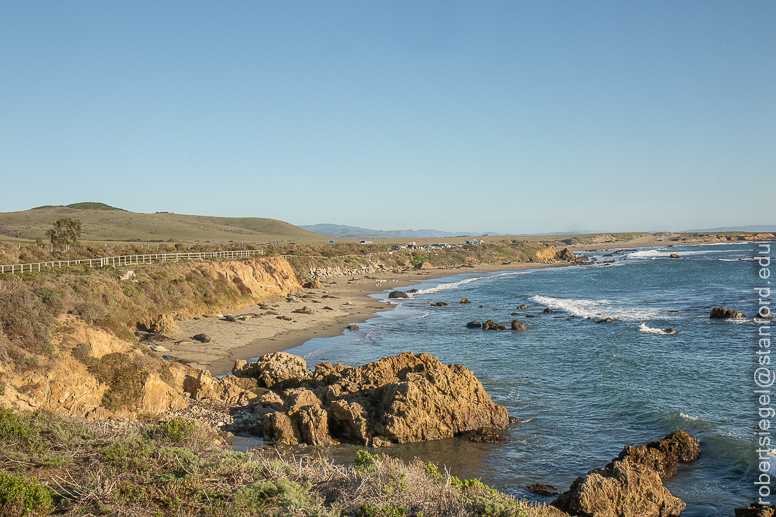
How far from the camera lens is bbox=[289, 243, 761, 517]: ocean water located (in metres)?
13.3

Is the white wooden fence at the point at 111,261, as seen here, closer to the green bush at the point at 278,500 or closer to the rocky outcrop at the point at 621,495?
the green bush at the point at 278,500

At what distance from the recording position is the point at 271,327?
32.4 m

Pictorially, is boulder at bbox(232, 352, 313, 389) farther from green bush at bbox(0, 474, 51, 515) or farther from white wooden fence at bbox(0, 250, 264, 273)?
white wooden fence at bbox(0, 250, 264, 273)

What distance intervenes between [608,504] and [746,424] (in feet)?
26.8

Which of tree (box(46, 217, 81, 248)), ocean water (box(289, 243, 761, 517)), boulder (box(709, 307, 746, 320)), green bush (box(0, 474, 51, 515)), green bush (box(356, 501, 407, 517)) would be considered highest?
tree (box(46, 217, 81, 248))

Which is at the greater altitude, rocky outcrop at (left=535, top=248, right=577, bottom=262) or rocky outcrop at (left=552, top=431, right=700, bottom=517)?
rocky outcrop at (left=535, top=248, right=577, bottom=262)

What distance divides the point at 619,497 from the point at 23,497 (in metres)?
10.2

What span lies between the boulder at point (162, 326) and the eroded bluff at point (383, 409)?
12.3m

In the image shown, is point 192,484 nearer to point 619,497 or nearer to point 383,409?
point 383,409

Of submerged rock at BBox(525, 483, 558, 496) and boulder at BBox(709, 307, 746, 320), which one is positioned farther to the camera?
boulder at BBox(709, 307, 746, 320)

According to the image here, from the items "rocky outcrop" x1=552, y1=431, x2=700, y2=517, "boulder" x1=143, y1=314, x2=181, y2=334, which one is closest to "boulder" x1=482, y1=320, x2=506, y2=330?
"boulder" x1=143, y1=314, x2=181, y2=334

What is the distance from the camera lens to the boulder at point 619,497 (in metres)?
10.6

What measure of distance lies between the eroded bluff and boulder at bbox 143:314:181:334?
1228 cm

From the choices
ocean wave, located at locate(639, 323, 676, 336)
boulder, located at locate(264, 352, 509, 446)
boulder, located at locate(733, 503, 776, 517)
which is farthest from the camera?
ocean wave, located at locate(639, 323, 676, 336)
